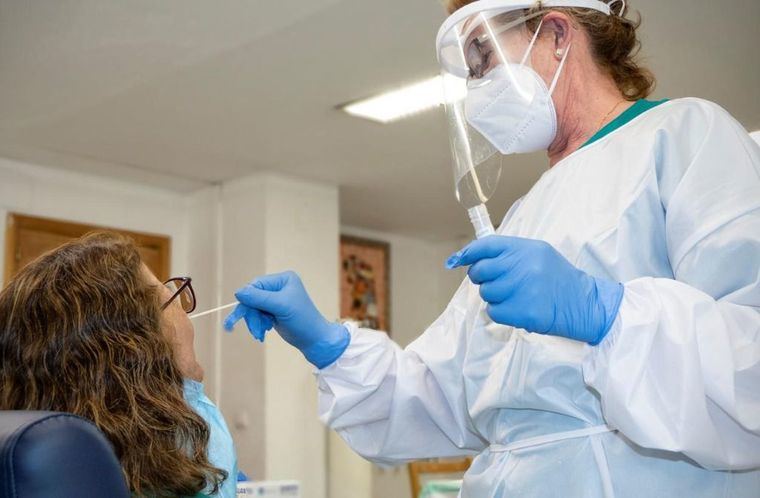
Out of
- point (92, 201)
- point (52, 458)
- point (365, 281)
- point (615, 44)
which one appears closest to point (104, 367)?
point (52, 458)

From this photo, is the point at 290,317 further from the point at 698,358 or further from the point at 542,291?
the point at 698,358

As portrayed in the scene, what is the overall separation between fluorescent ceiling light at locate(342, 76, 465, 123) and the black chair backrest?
9.12 feet

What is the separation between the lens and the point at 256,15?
279cm

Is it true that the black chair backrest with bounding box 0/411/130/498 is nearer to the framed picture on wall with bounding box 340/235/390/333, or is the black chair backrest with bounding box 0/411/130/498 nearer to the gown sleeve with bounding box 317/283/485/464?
the gown sleeve with bounding box 317/283/485/464

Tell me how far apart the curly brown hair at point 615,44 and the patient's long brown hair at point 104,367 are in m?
0.77

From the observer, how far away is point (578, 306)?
94 centimetres

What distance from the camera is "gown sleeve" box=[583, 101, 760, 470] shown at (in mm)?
910

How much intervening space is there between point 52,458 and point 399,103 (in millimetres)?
3111

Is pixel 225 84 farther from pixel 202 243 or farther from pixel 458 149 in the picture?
pixel 458 149

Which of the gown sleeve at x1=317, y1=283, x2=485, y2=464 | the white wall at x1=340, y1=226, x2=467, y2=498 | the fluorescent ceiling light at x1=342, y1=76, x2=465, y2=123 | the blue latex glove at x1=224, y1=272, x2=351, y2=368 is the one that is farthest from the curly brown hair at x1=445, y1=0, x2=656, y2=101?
the white wall at x1=340, y1=226, x2=467, y2=498

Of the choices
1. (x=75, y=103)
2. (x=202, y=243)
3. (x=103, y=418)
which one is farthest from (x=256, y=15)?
(x=202, y=243)

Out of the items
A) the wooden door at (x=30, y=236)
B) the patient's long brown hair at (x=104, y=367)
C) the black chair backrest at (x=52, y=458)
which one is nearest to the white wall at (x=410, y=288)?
the wooden door at (x=30, y=236)

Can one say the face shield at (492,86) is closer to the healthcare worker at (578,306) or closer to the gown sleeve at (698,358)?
the healthcare worker at (578,306)

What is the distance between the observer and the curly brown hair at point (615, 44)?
1337 millimetres
